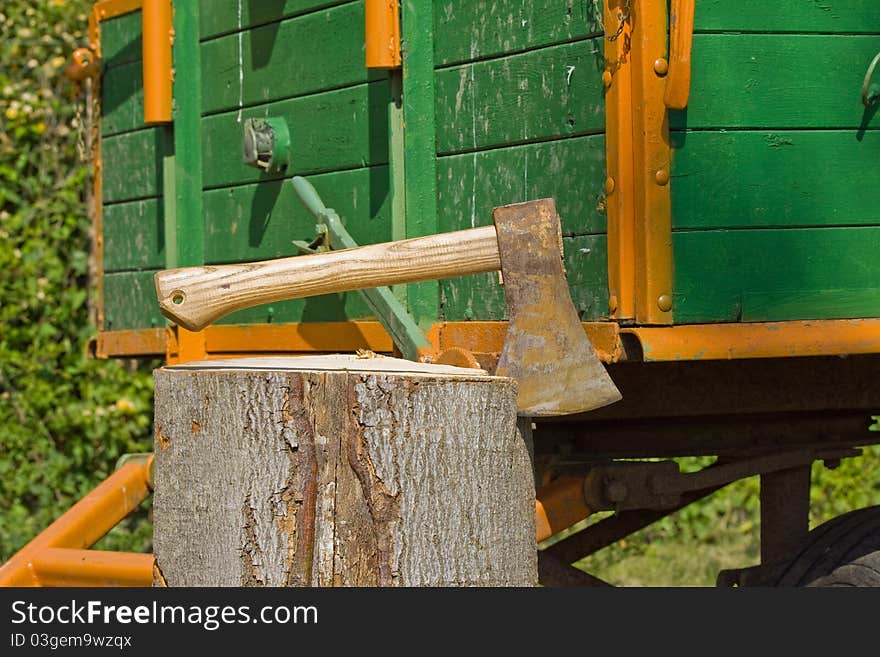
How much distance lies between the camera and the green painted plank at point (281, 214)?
2.97 m

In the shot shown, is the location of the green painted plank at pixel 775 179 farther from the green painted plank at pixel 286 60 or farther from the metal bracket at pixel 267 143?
the metal bracket at pixel 267 143

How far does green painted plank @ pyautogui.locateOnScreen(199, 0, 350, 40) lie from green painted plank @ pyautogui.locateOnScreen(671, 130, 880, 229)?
3.21 feet

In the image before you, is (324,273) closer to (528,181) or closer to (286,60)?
(528,181)

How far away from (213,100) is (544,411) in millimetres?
1650

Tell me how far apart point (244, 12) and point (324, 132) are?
0.47 m

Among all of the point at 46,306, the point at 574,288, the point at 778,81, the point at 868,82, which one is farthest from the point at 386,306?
the point at 46,306

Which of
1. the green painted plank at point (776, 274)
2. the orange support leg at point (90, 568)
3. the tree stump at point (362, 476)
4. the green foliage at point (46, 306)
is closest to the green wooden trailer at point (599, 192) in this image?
the green painted plank at point (776, 274)

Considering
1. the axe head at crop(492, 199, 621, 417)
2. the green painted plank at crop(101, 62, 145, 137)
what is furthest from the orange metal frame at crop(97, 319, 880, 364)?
the green painted plank at crop(101, 62, 145, 137)

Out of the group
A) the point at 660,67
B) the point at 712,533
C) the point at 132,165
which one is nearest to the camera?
the point at 660,67

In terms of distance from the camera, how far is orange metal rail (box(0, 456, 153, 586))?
3.29 metres

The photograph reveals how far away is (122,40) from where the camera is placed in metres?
3.90

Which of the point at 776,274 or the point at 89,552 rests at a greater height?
the point at 776,274

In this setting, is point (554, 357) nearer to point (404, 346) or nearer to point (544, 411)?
point (544, 411)

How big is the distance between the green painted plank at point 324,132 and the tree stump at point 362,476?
36.0 inches
